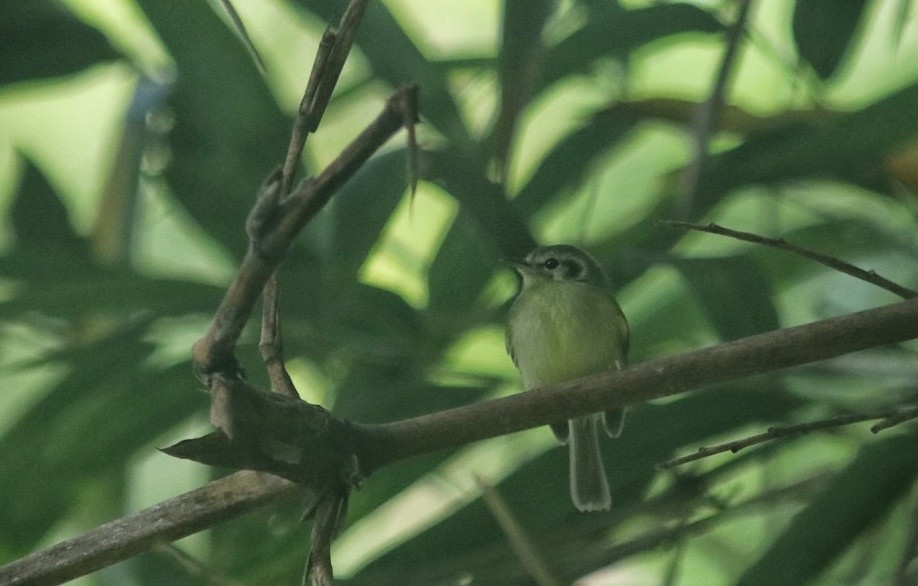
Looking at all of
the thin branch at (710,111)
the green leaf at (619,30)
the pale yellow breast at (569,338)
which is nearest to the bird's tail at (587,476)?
the pale yellow breast at (569,338)

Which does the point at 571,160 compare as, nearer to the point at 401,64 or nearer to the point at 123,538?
the point at 401,64

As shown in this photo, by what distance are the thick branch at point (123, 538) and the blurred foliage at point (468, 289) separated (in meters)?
0.97

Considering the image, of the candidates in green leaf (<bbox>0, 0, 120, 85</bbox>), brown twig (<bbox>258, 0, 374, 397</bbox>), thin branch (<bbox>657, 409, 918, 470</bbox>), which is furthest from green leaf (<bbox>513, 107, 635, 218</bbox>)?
brown twig (<bbox>258, 0, 374, 397</bbox>)

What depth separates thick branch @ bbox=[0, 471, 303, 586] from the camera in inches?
47.6

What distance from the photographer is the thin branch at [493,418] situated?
1.22 m

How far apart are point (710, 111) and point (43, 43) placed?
5.40ft

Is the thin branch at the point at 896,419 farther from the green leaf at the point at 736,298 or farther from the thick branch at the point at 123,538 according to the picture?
the green leaf at the point at 736,298

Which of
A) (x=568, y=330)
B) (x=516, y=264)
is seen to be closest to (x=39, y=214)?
(x=516, y=264)

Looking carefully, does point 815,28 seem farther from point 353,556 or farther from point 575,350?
point 353,556

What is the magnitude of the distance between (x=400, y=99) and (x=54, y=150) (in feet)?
12.3

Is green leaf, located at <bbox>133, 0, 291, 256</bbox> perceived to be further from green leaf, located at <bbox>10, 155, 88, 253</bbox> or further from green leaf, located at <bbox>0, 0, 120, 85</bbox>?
green leaf, located at <bbox>10, 155, 88, 253</bbox>

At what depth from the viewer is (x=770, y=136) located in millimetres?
2650

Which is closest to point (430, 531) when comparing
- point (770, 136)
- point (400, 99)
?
point (770, 136)

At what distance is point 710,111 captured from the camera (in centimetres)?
233
